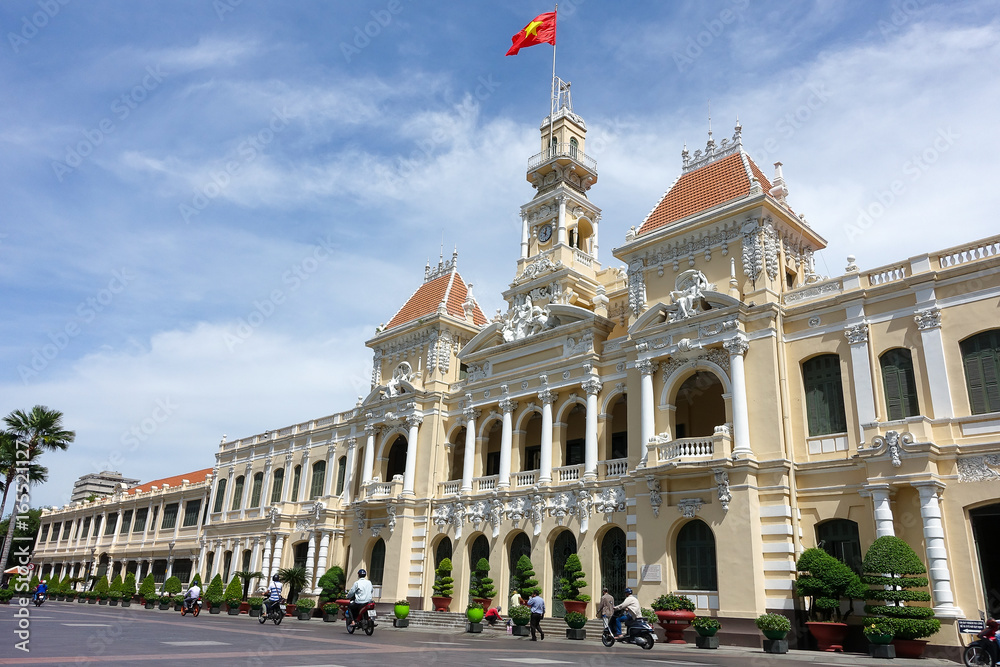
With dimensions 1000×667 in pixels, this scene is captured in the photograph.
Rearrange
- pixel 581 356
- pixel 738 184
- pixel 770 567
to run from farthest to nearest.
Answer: pixel 581 356 → pixel 738 184 → pixel 770 567

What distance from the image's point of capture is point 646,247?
3012 centimetres

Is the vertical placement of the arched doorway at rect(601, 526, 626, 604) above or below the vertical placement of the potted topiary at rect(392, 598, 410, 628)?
above

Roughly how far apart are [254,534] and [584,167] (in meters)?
30.3

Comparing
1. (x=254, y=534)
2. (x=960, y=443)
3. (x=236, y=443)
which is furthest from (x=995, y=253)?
(x=236, y=443)

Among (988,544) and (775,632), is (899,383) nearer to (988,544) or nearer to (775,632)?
(988,544)

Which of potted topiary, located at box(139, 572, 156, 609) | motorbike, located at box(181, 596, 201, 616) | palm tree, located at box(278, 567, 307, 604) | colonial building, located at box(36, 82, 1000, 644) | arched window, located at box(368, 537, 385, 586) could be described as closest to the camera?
colonial building, located at box(36, 82, 1000, 644)

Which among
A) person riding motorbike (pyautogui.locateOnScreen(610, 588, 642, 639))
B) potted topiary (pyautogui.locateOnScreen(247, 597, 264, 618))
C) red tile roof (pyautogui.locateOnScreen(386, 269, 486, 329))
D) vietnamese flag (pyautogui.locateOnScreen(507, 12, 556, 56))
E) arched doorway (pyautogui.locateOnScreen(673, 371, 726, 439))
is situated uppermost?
vietnamese flag (pyautogui.locateOnScreen(507, 12, 556, 56))

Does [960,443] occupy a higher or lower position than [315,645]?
higher

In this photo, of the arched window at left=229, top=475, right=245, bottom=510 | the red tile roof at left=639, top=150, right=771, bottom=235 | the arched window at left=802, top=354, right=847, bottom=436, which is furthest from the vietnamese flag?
the arched window at left=229, top=475, right=245, bottom=510

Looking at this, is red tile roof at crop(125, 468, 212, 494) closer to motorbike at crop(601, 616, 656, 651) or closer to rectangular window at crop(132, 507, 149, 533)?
rectangular window at crop(132, 507, 149, 533)

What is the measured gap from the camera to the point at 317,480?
1805 inches

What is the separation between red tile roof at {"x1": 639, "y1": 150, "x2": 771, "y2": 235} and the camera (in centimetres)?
2884

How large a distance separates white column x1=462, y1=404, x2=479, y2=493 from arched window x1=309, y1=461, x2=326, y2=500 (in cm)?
1281

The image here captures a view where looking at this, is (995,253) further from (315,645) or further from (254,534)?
(254,534)
